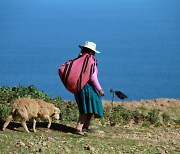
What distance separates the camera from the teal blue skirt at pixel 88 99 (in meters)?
11.0

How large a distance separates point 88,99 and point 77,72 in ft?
1.73

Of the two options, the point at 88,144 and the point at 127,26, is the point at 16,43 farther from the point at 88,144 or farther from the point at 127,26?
the point at 88,144

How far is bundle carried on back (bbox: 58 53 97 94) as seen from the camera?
35.8ft

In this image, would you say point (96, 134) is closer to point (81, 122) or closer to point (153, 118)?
point (81, 122)

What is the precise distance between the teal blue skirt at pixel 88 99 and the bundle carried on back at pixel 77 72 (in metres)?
0.13

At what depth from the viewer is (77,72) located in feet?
35.8

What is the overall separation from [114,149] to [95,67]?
62.5 inches

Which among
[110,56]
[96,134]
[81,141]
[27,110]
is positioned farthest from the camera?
[110,56]

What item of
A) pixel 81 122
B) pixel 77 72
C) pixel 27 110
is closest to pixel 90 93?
pixel 77 72

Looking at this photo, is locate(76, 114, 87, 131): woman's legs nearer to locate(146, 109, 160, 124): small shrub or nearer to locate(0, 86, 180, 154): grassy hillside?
locate(0, 86, 180, 154): grassy hillside

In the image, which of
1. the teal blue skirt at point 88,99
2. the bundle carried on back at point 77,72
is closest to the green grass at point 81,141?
the teal blue skirt at point 88,99

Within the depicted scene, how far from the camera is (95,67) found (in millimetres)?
10930

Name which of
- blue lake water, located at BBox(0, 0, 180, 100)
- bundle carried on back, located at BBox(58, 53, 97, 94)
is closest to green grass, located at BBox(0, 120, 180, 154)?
bundle carried on back, located at BBox(58, 53, 97, 94)

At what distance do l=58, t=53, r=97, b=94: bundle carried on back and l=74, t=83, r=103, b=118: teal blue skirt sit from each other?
0.13m
